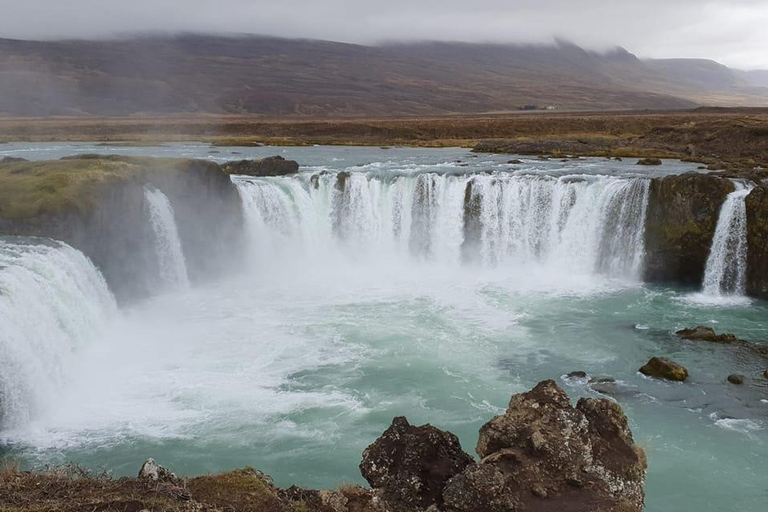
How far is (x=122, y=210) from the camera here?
2316 cm

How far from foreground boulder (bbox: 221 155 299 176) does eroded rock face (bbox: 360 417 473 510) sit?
27.6 meters

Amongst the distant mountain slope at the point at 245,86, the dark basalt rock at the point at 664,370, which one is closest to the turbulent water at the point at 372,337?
the dark basalt rock at the point at 664,370

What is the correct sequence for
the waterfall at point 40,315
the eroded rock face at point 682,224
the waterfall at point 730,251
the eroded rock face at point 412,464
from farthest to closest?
the eroded rock face at point 682,224
the waterfall at point 730,251
the waterfall at point 40,315
the eroded rock face at point 412,464

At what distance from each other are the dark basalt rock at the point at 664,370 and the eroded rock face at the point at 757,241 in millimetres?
9529

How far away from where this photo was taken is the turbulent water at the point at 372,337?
12984mm

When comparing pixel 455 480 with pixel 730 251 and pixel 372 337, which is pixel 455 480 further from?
pixel 730 251

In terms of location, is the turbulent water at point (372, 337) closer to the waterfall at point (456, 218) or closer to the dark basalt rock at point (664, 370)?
the waterfall at point (456, 218)

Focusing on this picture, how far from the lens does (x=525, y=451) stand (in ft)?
25.5

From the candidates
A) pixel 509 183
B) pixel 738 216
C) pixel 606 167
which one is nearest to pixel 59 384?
pixel 509 183

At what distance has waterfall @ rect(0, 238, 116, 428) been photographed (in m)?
14.0

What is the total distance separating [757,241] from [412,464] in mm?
20657

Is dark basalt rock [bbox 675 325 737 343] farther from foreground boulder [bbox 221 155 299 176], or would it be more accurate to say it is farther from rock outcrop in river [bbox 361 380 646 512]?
foreground boulder [bbox 221 155 299 176]

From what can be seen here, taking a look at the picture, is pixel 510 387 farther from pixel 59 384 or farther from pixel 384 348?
pixel 59 384

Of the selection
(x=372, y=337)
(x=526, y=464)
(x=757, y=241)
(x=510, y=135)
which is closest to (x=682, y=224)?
(x=757, y=241)
